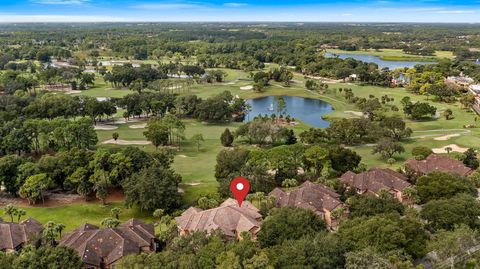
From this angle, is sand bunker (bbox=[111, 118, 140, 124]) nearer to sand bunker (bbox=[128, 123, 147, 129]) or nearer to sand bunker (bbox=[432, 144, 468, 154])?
sand bunker (bbox=[128, 123, 147, 129])

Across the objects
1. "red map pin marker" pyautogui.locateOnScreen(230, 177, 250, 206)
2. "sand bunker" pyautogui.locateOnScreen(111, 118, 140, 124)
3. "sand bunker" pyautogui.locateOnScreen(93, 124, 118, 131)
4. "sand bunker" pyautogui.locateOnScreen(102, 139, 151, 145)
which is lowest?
"sand bunker" pyautogui.locateOnScreen(102, 139, 151, 145)

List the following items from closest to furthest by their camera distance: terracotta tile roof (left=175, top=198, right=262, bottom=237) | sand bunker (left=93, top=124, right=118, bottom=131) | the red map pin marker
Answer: terracotta tile roof (left=175, top=198, right=262, bottom=237)
the red map pin marker
sand bunker (left=93, top=124, right=118, bottom=131)

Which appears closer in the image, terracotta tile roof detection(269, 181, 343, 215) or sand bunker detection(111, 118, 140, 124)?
terracotta tile roof detection(269, 181, 343, 215)

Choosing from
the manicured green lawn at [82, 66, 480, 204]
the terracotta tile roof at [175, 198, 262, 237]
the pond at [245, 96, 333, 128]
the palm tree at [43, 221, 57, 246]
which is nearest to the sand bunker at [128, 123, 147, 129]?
the manicured green lawn at [82, 66, 480, 204]

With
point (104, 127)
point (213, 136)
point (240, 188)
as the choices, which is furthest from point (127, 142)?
point (240, 188)

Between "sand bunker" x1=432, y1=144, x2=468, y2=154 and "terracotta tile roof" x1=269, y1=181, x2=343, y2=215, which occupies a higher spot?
"terracotta tile roof" x1=269, y1=181, x2=343, y2=215

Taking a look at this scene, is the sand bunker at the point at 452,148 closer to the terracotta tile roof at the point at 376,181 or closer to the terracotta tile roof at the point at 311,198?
the terracotta tile roof at the point at 376,181
